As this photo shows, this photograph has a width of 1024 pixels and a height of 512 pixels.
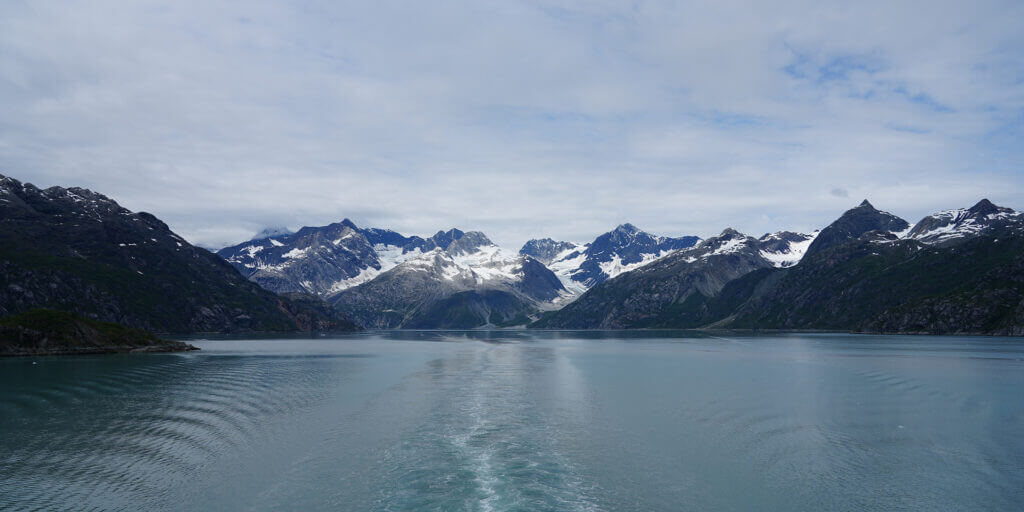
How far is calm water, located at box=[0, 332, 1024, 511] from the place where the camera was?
33688 millimetres

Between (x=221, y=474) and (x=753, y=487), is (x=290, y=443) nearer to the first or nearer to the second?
(x=221, y=474)

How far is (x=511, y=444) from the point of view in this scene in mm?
46562

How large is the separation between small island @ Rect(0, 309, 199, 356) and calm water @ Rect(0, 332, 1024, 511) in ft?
170

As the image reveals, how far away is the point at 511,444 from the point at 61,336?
139559 mm

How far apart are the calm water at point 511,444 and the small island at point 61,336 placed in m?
51.9

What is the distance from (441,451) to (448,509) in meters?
12.9

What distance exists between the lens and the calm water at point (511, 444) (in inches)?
1326

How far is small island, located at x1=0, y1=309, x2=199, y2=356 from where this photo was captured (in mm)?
128625

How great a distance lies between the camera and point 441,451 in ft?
146

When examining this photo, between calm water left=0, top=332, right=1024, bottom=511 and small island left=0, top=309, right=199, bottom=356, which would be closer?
calm water left=0, top=332, right=1024, bottom=511

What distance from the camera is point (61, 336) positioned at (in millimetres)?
136375

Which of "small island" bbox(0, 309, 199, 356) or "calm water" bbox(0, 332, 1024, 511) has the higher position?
"small island" bbox(0, 309, 199, 356)

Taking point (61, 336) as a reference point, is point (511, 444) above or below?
below

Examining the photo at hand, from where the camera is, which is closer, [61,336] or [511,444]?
[511,444]
